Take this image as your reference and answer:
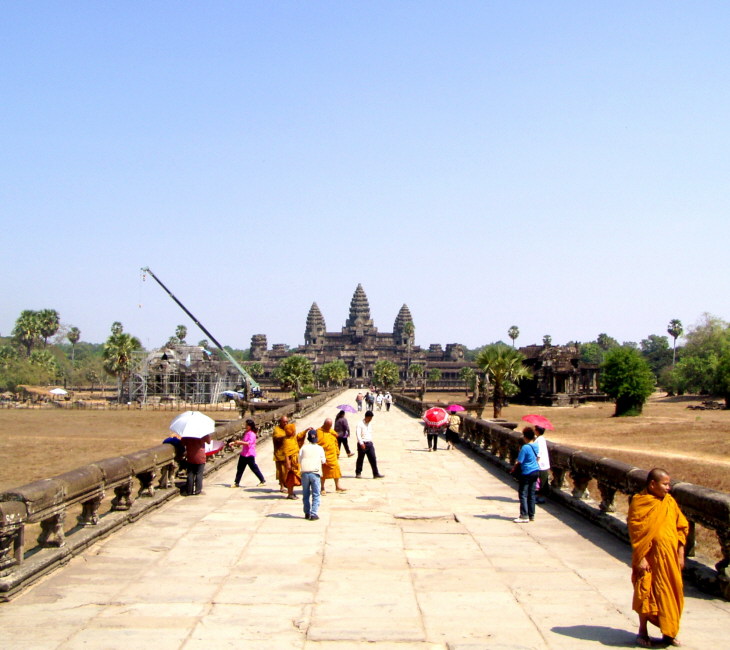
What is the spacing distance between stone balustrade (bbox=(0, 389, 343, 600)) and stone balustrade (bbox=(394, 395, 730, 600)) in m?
6.07

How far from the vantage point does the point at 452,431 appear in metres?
23.7

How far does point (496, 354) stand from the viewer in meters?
40.2

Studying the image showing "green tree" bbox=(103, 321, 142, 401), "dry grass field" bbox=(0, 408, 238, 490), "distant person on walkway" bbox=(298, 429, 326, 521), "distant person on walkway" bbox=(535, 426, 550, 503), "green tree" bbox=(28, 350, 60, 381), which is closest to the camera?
"distant person on walkway" bbox=(298, 429, 326, 521)

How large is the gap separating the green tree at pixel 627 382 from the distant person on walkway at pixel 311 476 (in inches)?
2029

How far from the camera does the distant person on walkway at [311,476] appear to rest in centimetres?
1110

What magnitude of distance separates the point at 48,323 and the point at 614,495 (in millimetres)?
127606

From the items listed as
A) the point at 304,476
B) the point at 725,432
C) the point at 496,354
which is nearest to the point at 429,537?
the point at 304,476

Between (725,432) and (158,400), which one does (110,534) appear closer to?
(725,432)

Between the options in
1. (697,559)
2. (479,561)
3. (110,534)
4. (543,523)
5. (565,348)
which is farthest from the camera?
(565,348)

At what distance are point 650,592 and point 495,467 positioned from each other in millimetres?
12779

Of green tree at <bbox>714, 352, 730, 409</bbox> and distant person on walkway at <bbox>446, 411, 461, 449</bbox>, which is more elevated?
green tree at <bbox>714, 352, 730, 409</bbox>

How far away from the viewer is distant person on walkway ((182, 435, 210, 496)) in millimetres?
12906

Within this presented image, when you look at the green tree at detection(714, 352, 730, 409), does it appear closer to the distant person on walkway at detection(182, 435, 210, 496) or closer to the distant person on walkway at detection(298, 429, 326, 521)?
the distant person on walkway at detection(182, 435, 210, 496)

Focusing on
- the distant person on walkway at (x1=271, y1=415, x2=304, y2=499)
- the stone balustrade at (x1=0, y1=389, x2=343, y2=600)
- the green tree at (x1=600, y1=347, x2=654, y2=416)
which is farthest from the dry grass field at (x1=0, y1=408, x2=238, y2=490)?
the green tree at (x1=600, y1=347, x2=654, y2=416)
